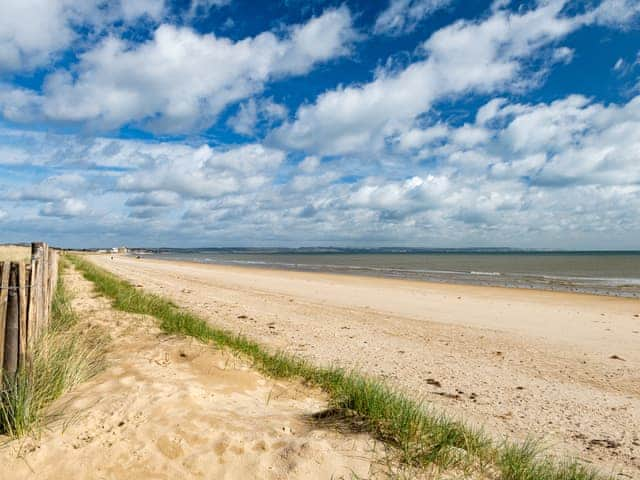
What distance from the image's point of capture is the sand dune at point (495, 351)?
17.2ft

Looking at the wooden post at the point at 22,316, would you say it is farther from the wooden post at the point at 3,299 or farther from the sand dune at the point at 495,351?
the sand dune at the point at 495,351

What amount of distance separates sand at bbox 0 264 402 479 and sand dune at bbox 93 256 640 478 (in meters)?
2.23

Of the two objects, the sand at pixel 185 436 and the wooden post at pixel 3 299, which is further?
the wooden post at pixel 3 299

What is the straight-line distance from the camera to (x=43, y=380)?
4.57 meters

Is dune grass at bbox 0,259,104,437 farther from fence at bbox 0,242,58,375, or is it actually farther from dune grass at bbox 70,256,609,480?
dune grass at bbox 70,256,609,480

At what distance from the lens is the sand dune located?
524cm

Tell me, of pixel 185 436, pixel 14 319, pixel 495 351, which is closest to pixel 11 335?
pixel 14 319

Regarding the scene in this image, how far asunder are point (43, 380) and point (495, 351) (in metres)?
7.80

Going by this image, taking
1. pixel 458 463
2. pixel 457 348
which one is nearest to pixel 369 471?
pixel 458 463

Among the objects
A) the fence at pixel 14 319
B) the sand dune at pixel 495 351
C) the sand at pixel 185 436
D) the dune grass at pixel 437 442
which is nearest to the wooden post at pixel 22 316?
the fence at pixel 14 319

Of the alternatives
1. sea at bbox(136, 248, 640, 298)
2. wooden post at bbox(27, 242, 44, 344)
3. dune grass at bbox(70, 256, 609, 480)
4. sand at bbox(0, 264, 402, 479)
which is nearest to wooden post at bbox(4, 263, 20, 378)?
wooden post at bbox(27, 242, 44, 344)

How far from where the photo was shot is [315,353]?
8.38 m

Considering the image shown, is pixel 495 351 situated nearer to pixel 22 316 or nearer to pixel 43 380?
pixel 43 380

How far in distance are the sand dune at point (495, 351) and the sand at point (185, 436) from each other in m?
2.23
